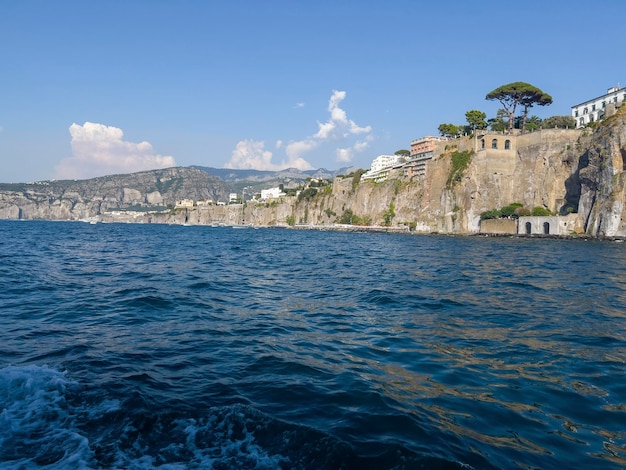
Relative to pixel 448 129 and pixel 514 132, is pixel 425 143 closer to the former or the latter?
pixel 448 129

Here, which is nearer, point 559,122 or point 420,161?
point 559,122

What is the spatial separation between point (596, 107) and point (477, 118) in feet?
72.7

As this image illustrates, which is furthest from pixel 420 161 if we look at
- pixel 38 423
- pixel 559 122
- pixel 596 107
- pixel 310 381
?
pixel 38 423

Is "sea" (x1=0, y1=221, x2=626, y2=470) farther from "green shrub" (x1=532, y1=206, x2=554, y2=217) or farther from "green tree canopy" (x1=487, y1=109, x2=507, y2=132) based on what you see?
"green tree canopy" (x1=487, y1=109, x2=507, y2=132)

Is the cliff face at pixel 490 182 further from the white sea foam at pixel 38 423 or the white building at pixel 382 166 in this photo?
the white sea foam at pixel 38 423

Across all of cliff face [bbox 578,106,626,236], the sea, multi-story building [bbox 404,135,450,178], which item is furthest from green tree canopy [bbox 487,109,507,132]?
the sea

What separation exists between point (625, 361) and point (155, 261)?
73.3 ft

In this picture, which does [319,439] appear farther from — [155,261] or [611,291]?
[155,261]

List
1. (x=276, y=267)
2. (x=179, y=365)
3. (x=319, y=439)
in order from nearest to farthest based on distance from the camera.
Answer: (x=319, y=439) → (x=179, y=365) → (x=276, y=267)

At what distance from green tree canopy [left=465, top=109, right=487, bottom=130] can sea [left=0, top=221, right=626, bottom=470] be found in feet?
290

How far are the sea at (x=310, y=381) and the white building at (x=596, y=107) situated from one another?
279 ft

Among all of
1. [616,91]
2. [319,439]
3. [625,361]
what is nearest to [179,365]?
[319,439]

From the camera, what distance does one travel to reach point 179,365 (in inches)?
288

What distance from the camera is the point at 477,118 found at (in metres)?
94.7
